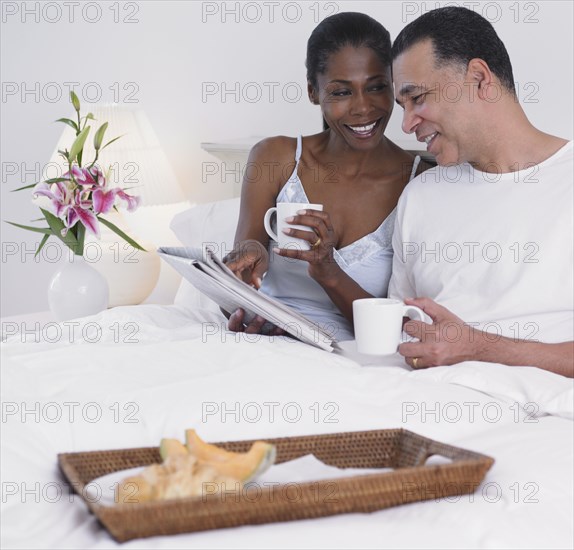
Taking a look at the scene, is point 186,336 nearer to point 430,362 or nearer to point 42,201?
point 430,362

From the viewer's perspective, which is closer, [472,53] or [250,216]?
[472,53]

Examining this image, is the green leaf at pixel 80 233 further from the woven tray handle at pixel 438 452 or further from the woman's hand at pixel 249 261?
the woven tray handle at pixel 438 452

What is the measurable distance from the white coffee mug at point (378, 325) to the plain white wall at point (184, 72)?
0.88 metres

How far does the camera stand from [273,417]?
0.99m

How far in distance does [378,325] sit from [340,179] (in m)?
0.64

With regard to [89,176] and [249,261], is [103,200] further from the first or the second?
[249,261]

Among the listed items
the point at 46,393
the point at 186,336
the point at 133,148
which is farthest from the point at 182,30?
the point at 46,393

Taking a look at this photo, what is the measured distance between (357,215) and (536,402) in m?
0.80

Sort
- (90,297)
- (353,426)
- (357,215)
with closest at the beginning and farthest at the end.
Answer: (353,426) < (357,215) < (90,297)

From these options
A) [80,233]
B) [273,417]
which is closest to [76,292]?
[80,233]

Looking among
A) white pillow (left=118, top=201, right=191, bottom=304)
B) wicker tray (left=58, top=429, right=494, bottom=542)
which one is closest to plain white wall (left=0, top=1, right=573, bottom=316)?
white pillow (left=118, top=201, right=191, bottom=304)

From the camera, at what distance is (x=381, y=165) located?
188 cm

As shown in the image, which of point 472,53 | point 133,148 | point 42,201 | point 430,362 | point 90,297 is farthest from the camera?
point 133,148

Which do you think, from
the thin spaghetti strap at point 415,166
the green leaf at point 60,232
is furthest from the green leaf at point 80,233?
the thin spaghetti strap at point 415,166
